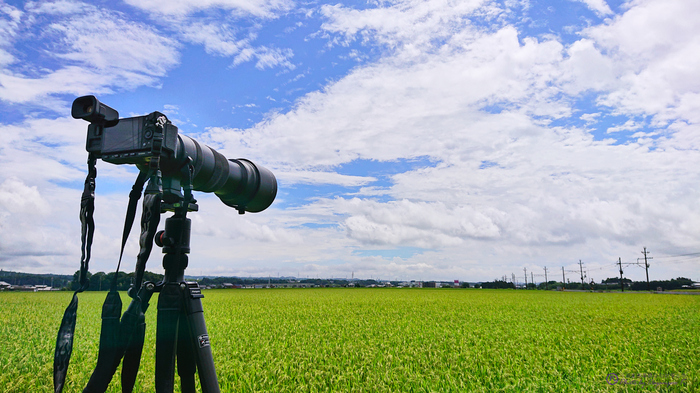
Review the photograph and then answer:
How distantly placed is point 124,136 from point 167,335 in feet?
3.46

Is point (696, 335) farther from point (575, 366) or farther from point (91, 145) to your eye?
point (91, 145)

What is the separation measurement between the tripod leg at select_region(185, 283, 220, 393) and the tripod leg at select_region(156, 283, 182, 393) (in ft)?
0.20

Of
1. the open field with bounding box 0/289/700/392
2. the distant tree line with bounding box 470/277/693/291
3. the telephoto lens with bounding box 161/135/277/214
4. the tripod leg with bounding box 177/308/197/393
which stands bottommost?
the distant tree line with bounding box 470/277/693/291

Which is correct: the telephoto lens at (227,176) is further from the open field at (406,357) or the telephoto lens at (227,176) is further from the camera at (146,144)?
the open field at (406,357)

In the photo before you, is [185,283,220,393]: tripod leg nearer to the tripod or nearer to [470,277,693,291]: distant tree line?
the tripod

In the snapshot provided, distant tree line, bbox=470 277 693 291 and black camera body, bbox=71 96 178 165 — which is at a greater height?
black camera body, bbox=71 96 178 165

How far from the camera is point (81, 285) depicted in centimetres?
204

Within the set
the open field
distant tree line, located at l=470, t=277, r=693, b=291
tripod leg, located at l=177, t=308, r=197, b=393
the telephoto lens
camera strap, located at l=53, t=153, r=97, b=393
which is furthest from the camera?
distant tree line, located at l=470, t=277, r=693, b=291

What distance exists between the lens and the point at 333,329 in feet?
31.7

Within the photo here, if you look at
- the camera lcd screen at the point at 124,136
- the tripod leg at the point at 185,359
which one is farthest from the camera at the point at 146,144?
the tripod leg at the point at 185,359

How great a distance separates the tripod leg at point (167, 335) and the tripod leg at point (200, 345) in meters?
0.06

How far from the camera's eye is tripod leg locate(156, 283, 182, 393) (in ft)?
6.71

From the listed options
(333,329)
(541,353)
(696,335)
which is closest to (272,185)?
(541,353)

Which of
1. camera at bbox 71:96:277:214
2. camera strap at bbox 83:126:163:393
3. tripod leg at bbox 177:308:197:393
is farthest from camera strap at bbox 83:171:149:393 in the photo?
camera at bbox 71:96:277:214
